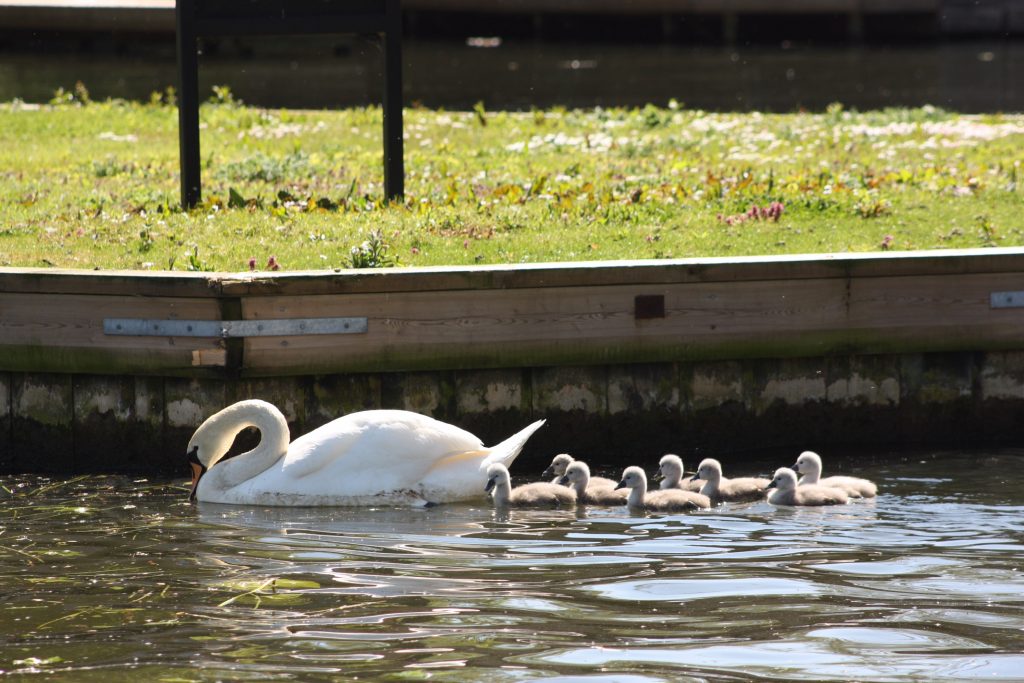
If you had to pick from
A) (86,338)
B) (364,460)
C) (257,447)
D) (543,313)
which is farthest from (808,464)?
(86,338)

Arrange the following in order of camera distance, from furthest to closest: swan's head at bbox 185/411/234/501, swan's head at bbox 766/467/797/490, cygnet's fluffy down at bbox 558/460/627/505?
swan's head at bbox 185/411/234/501 < cygnet's fluffy down at bbox 558/460/627/505 < swan's head at bbox 766/467/797/490

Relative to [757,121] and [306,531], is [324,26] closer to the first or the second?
[306,531]

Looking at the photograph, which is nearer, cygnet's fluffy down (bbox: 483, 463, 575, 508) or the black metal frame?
cygnet's fluffy down (bbox: 483, 463, 575, 508)

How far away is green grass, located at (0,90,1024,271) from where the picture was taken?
40.2 feet

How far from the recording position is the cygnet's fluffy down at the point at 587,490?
32.2 ft

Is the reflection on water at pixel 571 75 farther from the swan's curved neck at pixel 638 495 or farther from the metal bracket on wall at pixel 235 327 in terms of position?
the swan's curved neck at pixel 638 495

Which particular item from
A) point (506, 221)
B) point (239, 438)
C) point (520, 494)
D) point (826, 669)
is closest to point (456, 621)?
point (826, 669)

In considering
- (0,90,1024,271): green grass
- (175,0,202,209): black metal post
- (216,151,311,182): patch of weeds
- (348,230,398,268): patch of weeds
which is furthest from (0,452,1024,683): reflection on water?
(216,151,311,182): patch of weeds

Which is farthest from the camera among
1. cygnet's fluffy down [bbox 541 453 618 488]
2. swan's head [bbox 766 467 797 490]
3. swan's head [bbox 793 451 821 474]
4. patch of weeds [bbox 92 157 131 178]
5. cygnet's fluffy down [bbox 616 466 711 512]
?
patch of weeds [bbox 92 157 131 178]

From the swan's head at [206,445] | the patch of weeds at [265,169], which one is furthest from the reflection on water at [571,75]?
the swan's head at [206,445]

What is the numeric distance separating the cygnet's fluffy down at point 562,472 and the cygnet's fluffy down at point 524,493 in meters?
0.17

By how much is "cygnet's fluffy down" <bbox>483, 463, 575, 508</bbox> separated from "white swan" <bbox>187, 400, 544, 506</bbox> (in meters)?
0.21

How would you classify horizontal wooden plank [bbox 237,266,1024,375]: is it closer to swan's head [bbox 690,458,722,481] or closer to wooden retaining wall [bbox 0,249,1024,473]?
wooden retaining wall [bbox 0,249,1024,473]

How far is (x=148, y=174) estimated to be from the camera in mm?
15711
